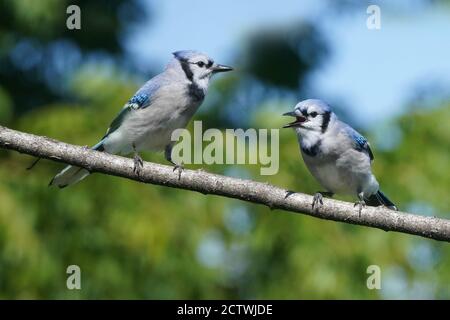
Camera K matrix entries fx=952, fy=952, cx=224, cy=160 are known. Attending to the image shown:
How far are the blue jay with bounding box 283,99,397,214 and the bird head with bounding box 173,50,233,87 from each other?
0.47 meters

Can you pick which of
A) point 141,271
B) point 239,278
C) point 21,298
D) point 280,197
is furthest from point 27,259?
point 280,197

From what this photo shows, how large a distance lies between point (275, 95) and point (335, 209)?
978cm

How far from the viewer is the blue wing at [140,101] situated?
4.43m

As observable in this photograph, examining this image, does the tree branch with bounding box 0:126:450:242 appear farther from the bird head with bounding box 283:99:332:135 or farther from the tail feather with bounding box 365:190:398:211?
the tail feather with bounding box 365:190:398:211

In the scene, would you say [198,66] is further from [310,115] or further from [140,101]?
[310,115]

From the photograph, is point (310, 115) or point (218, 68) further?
point (218, 68)

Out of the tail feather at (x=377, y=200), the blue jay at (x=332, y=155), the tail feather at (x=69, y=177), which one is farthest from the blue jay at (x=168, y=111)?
the tail feather at (x=377, y=200)

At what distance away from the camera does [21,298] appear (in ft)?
18.4

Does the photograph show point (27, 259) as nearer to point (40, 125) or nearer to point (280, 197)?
point (40, 125)

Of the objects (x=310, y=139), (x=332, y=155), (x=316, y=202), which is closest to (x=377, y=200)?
(x=332, y=155)

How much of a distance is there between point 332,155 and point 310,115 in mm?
242

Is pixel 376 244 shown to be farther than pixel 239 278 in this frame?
No

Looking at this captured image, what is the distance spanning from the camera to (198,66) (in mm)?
4285

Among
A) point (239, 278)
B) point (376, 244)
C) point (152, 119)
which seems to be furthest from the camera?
point (239, 278)
